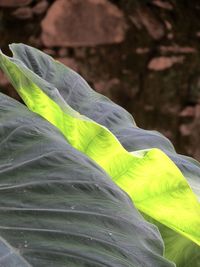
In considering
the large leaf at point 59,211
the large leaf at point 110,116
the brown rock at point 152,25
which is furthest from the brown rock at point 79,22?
the large leaf at point 59,211

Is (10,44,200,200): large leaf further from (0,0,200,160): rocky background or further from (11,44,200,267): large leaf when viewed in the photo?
(0,0,200,160): rocky background

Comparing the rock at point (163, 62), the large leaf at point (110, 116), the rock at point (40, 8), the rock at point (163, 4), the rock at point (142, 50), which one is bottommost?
the rock at point (163, 62)

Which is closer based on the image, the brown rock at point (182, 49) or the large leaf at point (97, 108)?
the large leaf at point (97, 108)

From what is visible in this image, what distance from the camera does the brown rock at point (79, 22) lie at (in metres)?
A: 2.60

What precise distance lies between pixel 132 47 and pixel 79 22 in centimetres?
25

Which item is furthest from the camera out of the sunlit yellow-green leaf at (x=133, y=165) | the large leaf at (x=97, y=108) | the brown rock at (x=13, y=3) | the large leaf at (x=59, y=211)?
the brown rock at (x=13, y=3)

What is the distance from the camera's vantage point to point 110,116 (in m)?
A: 1.12

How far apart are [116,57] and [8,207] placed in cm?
208

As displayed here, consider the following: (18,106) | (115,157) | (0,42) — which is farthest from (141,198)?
(0,42)

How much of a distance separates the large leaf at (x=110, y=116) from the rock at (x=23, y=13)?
4.83 feet

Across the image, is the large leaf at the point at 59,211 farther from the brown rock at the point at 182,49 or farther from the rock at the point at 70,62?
the brown rock at the point at 182,49

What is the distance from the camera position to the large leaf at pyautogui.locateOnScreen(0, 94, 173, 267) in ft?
1.98

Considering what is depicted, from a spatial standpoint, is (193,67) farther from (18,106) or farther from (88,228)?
(88,228)

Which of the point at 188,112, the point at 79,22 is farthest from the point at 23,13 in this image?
the point at 188,112
